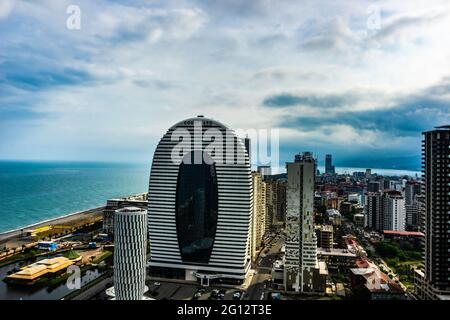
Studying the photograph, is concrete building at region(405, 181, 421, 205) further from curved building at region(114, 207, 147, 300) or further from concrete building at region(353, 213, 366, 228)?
curved building at region(114, 207, 147, 300)

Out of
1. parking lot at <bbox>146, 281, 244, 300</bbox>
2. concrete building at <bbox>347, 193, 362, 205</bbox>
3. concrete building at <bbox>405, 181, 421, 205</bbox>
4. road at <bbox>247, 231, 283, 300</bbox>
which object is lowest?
road at <bbox>247, 231, 283, 300</bbox>

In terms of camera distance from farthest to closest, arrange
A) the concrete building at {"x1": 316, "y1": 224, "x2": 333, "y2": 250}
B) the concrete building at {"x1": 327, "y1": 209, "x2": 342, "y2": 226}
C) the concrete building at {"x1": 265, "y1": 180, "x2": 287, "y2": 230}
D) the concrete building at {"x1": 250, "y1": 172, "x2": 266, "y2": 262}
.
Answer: the concrete building at {"x1": 265, "y1": 180, "x2": 287, "y2": 230}
the concrete building at {"x1": 327, "y1": 209, "x2": 342, "y2": 226}
the concrete building at {"x1": 316, "y1": 224, "x2": 333, "y2": 250}
the concrete building at {"x1": 250, "y1": 172, "x2": 266, "y2": 262}

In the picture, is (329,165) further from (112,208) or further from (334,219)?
(112,208)

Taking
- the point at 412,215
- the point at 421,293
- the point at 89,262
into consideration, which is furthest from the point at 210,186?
the point at 412,215

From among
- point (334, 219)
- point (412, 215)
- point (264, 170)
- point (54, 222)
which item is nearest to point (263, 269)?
point (334, 219)

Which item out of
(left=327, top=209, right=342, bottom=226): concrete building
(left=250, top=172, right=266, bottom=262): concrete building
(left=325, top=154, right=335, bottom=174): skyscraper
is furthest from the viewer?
(left=325, top=154, right=335, bottom=174): skyscraper

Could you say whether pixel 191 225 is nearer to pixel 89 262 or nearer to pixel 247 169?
pixel 247 169

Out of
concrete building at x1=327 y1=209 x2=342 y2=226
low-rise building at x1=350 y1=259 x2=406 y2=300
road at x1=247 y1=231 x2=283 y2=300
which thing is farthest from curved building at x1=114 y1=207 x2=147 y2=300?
concrete building at x1=327 y1=209 x2=342 y2=226
